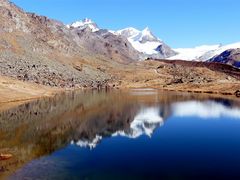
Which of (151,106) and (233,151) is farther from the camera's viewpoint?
(151,106)

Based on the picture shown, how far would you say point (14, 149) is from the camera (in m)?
47.5

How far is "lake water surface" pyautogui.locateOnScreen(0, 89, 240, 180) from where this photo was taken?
3688cm

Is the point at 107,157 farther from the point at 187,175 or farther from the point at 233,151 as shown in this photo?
the point at 233,151

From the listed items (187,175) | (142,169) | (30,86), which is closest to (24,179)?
(142,169)

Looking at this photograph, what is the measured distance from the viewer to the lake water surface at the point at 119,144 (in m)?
36.9

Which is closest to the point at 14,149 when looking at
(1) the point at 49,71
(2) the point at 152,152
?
Result: (2) the point at 152,152

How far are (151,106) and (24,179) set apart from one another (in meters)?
70.8

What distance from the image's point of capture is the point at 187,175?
35.5 metres

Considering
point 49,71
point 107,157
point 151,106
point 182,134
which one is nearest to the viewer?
point 107,157

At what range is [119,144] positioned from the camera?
51.5 m

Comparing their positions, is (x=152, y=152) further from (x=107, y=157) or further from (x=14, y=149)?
(x=14, y=149)

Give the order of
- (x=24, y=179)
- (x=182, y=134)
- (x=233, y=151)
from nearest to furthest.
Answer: (x=24, y=179), (x=233, y=151), (x=182, y=134)

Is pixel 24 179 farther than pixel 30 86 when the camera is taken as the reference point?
No

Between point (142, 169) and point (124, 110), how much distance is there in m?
54.1
